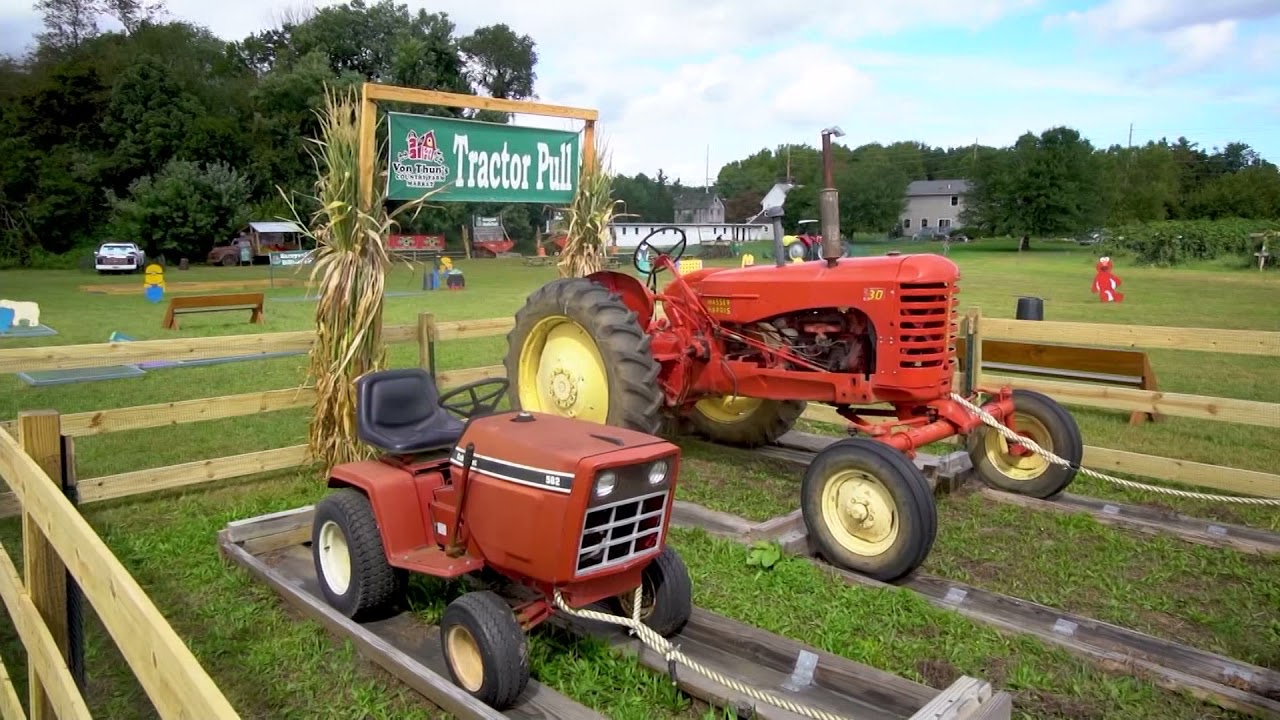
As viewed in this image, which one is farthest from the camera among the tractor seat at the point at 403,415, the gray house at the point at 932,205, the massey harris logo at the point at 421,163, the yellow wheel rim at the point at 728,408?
the gray house at the point at 932,205

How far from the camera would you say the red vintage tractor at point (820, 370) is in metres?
4.41

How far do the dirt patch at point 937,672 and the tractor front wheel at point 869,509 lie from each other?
0.79 meters

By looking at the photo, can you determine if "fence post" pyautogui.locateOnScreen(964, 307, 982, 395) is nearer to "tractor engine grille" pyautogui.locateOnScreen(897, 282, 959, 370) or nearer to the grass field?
the grass field

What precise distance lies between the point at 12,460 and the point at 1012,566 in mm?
4379

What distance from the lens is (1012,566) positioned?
4.52 metres

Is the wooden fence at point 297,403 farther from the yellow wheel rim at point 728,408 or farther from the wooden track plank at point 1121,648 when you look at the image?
the wooden track plank at point 1121,648

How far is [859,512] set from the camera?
4.38 metres

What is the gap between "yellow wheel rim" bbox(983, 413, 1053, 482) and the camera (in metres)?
5.50

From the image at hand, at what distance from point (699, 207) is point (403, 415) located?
65724 mm

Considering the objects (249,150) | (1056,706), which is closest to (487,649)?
(1056,706)

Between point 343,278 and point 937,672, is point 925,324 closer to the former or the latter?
point 937,672

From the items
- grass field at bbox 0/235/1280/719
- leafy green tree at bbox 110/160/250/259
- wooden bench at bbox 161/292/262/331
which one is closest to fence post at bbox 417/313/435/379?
grass field at bbox 0/235/1280/719

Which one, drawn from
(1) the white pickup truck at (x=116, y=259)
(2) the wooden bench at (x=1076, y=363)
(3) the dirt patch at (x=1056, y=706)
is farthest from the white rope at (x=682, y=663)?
(1) the white pickup truck at (x=116, y=259)

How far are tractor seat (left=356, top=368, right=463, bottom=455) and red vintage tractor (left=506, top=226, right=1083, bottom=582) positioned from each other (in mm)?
1565
